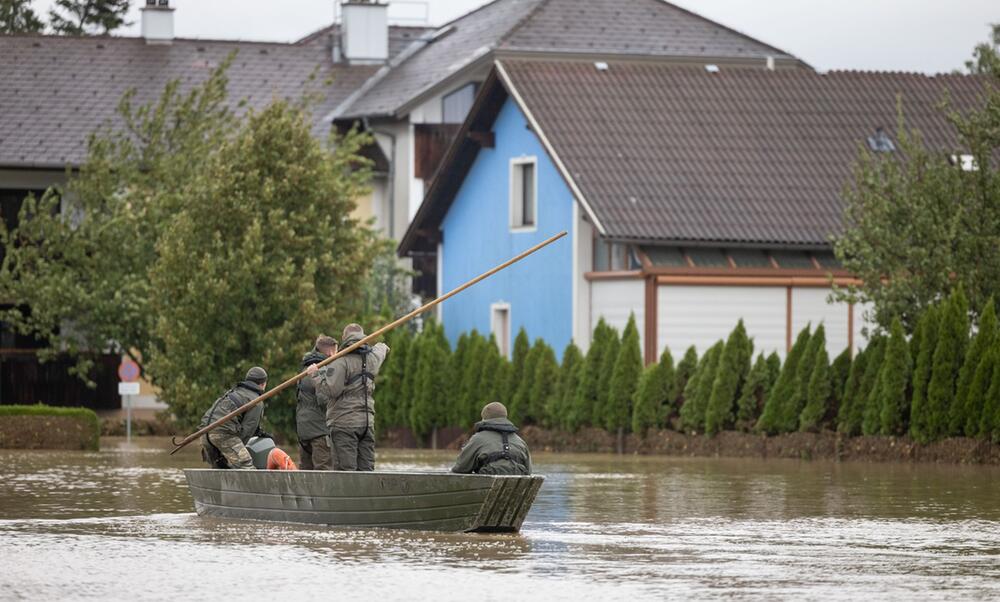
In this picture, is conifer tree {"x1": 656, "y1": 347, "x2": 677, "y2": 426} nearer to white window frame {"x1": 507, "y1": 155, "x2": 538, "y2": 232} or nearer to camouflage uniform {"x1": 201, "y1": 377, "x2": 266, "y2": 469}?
white window frame {"x1": 507, "y1": 155, "x2": 538, "y2": 232}

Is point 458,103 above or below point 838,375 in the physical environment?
above

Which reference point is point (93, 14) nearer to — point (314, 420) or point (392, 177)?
point (392, 177)

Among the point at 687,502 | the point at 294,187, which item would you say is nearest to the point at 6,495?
the point at 687,502

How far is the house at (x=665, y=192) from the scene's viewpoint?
44.4 meters

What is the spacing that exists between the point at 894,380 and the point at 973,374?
1.46 meters

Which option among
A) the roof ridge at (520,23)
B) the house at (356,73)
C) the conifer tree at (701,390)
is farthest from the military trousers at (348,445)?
the roof ridge at (520,23)

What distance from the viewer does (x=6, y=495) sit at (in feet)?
81.5

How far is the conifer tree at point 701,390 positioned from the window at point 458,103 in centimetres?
2234

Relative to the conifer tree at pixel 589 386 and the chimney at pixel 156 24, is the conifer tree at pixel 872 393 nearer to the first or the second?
the conifer tree at pixel 589 386

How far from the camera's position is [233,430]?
21.8 m

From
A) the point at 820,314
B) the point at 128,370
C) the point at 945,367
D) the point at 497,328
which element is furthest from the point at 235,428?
the point at 128,370

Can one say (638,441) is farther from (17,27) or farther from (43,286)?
(17,27)

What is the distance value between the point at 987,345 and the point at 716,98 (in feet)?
52.9

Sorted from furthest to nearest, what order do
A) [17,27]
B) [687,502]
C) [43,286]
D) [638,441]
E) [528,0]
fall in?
1. [17,27]
2. [528,0]
3. [43,286]
4. [638,441]
5. [687,502]
